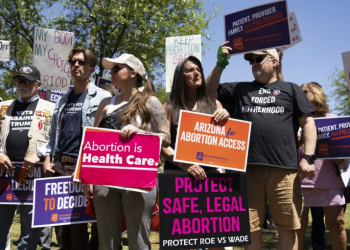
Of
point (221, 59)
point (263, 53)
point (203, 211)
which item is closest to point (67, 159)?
point (203, 211)

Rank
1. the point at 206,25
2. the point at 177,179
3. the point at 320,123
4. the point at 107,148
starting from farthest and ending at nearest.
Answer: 1. the point at 206,25
2. the point at 320,123
3. the point at 177,179
4. the point at 107,148

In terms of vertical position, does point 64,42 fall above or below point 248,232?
above

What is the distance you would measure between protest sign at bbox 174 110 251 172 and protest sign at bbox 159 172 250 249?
0.15 metres

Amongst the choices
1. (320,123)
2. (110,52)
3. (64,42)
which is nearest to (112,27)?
(110,52)

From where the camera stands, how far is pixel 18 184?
4461 millimetres

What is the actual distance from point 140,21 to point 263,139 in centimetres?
1422

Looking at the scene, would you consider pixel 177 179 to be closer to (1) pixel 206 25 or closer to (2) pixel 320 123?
(2) pixel 320 123

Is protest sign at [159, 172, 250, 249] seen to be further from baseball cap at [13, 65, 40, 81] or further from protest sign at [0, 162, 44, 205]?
baseball cap at [13, 65, 40, 81]

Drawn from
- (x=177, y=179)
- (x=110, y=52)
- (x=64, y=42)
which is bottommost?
(x=177, y=179)

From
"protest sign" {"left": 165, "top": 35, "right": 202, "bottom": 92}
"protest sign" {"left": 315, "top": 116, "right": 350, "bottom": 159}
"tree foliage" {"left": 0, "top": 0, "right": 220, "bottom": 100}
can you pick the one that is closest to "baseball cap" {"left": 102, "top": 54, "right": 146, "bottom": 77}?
"protest sign" {"left": 315, "top": 116, "right": 350, "bottom": 159}

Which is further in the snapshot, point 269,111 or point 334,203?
point 334,203

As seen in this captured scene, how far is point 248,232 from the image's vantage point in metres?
3.65

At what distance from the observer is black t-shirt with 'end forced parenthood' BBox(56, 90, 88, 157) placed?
157 inches

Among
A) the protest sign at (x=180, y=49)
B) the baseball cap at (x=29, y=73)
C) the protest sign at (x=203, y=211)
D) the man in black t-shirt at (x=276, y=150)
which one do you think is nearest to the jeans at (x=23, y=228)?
the baseball cap at (x=29, y=73)
